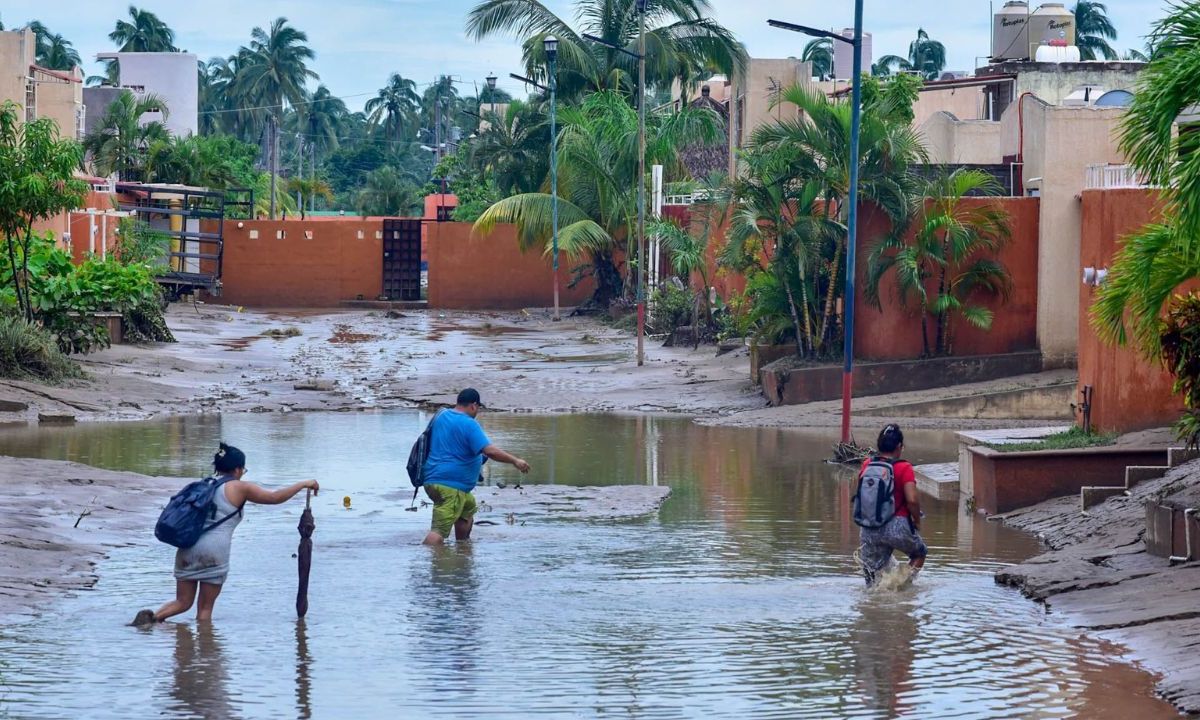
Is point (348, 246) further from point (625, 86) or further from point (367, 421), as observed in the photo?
point (367, 421)

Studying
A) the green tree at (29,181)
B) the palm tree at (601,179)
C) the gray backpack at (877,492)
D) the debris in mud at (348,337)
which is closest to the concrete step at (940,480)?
the gray backpack at (877,492)

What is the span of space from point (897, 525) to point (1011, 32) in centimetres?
3363

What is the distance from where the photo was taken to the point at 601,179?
41.7 metres

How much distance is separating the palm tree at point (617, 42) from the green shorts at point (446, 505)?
30.1 m

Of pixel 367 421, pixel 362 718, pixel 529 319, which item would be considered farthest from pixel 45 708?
pixel 529 319

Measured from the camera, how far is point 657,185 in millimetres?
37719

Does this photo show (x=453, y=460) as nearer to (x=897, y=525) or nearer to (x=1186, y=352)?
(x=897, y=525)

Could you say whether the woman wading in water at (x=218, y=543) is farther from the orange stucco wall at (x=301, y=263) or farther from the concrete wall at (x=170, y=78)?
the concrete wall at (x=170, y=78)

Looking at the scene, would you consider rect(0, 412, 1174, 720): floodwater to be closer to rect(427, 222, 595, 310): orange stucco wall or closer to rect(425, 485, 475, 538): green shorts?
rect(425, 485, 475, 538): green shorts

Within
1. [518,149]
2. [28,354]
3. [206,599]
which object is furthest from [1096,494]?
[518,149]

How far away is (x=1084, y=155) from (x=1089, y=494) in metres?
10.4

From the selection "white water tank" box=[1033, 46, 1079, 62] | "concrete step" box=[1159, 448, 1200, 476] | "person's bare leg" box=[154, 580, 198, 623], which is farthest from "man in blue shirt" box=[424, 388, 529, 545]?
"white water tank" box=[1033, 46, 1079, 62]

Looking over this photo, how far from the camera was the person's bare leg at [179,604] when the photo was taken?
10.1 meters

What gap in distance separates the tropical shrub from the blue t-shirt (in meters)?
5.31
